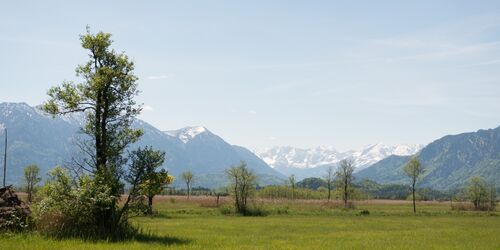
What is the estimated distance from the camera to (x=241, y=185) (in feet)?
272

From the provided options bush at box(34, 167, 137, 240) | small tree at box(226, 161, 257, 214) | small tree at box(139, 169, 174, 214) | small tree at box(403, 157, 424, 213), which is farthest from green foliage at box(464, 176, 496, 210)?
bush at box(34, 167, 137, 240)

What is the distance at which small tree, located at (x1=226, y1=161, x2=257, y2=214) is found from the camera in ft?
266

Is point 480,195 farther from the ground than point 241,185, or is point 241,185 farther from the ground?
point 241,185

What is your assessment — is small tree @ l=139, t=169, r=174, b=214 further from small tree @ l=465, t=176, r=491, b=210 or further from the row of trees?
small tree @ l=465, t=176, r=491, b=210

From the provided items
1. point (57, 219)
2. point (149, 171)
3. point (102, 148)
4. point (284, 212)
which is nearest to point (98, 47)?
point (102, 148)

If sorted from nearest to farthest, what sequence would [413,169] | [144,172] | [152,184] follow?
1. [152,184]
2. [144,172]
3. [413,169]

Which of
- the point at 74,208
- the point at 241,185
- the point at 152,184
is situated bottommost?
the point at 74,208

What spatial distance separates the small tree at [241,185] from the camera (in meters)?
81.2

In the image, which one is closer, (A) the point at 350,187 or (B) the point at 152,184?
(B) the point at 152,184

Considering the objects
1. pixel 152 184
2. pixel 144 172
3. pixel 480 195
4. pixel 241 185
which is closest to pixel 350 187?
pixel 480 195

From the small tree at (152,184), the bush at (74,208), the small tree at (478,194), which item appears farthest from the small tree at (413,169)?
the bush at (74,208)

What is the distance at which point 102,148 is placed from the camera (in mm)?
33469

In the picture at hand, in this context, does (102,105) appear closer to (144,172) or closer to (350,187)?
(144,172)

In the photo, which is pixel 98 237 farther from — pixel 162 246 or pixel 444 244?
pixel 444 244
